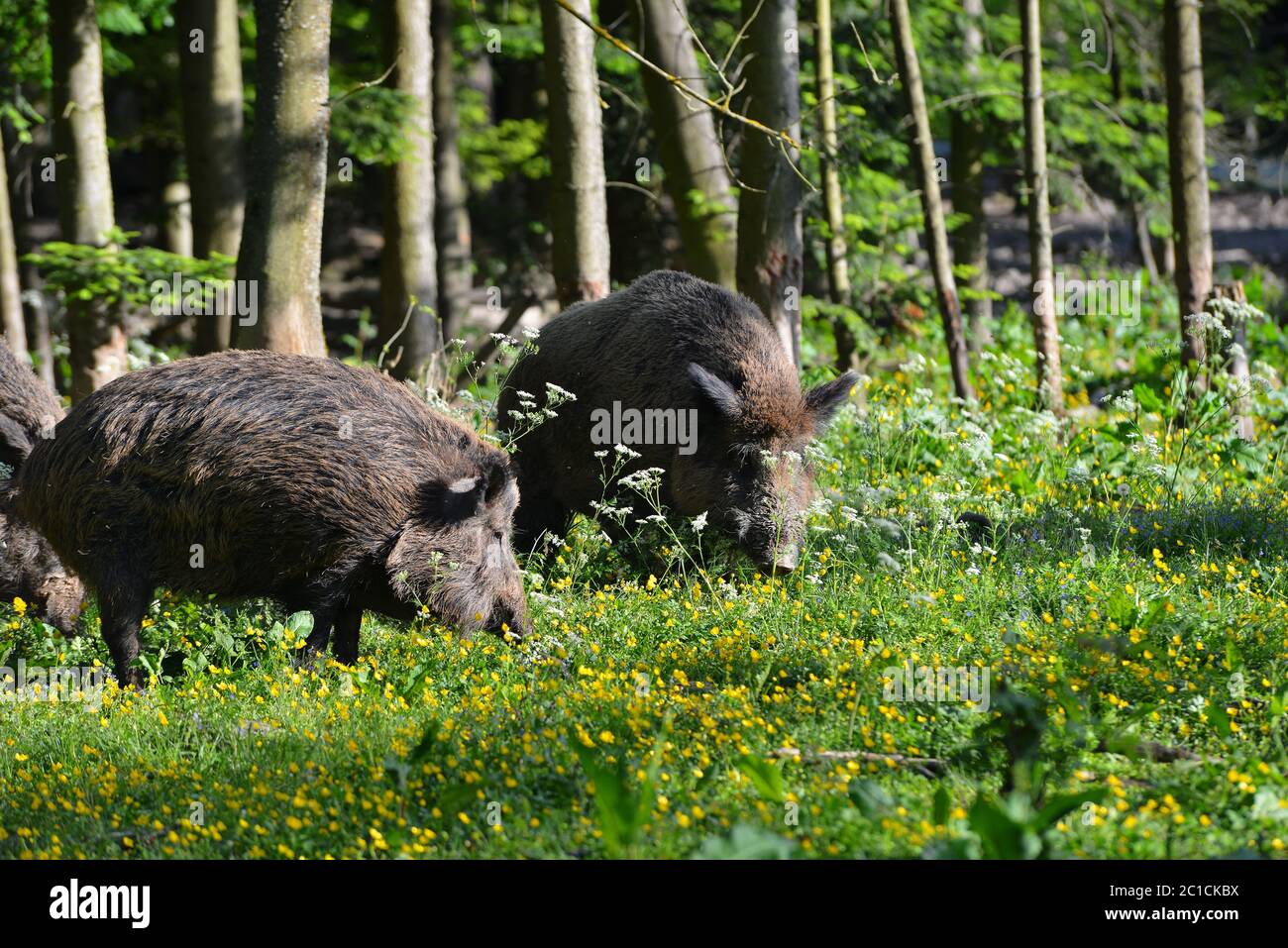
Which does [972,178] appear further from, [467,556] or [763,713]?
[763,713]

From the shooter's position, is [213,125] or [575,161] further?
[213,125]

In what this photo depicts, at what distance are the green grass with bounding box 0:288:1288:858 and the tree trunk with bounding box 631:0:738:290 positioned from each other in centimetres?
451

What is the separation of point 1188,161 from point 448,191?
10.8m

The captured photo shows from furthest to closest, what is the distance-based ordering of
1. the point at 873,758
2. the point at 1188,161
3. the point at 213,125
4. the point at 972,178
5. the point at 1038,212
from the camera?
1. the point at 972,178
2. the point at 213,125
3. the point at 1038,212
4. the point at 1188,161
5. the point at 873,758

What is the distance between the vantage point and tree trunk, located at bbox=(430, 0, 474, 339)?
19.0 meters

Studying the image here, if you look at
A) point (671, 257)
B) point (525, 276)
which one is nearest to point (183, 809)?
point (671, 257)

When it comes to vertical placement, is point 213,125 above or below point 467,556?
above

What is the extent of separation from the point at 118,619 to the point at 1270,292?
57.5 feet

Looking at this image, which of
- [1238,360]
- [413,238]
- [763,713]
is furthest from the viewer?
[413,238]

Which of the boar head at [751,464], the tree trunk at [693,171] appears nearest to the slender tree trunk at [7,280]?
the tree trunk at [693,171]

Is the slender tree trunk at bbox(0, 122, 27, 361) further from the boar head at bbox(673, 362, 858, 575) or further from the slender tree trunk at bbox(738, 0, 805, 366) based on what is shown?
the boar head at bbox(673, 362, 858, 575)

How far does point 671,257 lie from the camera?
20594 mm

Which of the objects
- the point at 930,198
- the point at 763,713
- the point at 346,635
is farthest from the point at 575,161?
the point at 763,713

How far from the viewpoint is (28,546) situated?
911 centimetres
